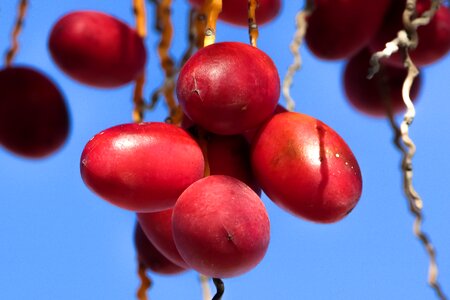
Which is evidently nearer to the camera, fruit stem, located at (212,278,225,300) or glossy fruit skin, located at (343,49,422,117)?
fruit stem, located at (212,278,225,300)

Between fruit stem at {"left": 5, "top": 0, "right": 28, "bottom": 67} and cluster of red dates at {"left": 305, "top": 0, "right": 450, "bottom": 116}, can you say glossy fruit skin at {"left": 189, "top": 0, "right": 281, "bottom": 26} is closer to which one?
cluster of red dates at {"left": 305, "top": 0, "right": 450, "bottom": 116}

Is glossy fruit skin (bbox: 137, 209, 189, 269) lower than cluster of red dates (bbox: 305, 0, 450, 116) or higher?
lower

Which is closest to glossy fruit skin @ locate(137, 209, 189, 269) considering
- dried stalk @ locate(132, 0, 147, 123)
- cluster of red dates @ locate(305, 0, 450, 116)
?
dried stalk @ locate(132, 0, 147, 123)

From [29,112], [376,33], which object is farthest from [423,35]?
[29,112]

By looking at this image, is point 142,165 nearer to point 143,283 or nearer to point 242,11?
point 143,283

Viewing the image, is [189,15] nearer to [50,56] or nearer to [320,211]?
[50,56]

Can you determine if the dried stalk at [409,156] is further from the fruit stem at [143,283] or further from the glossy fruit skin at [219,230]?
the fruit stem at [143,283]
